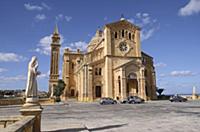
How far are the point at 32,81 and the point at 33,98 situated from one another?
74 cm

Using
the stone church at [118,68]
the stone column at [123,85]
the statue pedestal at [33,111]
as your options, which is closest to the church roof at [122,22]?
the stone church at [118,68]

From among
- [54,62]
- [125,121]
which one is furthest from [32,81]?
[54,62]

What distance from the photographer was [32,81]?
9109mm

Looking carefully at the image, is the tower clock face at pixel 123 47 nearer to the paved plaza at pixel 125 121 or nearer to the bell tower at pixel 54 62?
the bell tower at pixel 54 62

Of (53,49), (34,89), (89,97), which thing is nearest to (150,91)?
(89,97)

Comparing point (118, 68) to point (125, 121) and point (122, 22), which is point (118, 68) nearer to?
point (122, 22)

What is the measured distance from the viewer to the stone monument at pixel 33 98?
332 inches

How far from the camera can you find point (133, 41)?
172ft

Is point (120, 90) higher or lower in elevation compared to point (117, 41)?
lower

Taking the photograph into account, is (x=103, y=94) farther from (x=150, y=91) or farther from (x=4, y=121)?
(x=4, y=121)

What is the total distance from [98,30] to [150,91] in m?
29.6

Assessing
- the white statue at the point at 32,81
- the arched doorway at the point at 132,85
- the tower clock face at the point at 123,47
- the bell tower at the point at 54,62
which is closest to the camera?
the white statue at the point at 32,81

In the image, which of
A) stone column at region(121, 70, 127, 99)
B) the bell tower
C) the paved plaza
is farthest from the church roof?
the paved plaza

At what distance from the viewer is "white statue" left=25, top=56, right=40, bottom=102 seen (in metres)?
8.90
